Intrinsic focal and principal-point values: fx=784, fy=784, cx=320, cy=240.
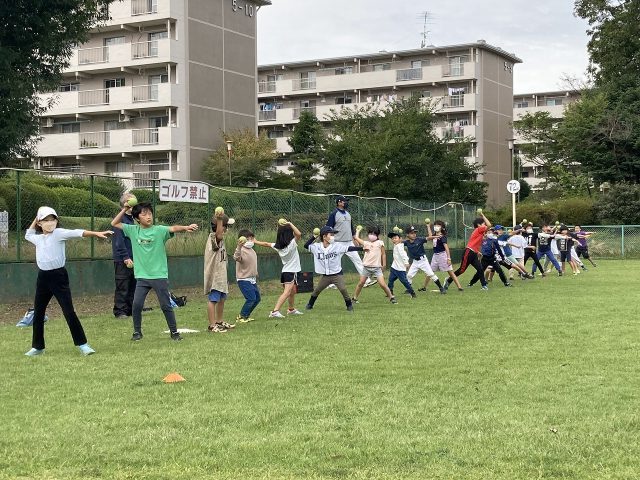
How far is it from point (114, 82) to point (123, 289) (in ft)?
120

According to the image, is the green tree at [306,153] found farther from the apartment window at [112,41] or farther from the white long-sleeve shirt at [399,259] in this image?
the white long-sleeve shirt at [399,259]

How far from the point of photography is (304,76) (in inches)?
2522

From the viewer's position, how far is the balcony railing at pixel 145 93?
44.6m

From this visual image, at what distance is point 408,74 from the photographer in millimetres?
59188

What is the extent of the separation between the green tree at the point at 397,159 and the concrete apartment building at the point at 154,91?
7.98 meters

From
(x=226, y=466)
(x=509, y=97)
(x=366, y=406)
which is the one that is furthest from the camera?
(x=509, y=97)

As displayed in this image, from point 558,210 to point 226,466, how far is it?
4190 cm

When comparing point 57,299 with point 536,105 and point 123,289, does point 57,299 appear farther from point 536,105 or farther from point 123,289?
point 536,105

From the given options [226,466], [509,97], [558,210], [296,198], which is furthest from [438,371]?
[509,97]

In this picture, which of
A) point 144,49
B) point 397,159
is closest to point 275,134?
point 144,49

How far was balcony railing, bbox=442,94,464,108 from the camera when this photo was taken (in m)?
58.2

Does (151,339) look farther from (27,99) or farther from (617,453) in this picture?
(27,99)

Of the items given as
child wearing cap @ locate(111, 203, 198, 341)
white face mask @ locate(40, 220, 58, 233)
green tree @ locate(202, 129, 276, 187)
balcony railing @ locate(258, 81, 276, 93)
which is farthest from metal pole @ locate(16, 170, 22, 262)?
balcony railing @ locate(258, 81, 276, 93)

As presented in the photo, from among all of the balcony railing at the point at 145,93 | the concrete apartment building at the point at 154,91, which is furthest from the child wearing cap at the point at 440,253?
the balcony railing at the point at 145,93
